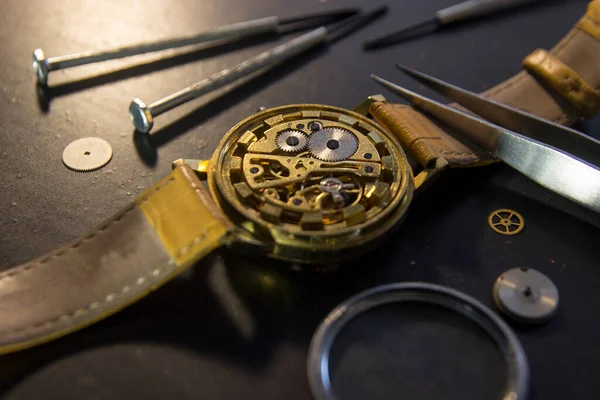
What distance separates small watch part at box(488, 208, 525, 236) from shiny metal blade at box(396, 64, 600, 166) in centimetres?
24

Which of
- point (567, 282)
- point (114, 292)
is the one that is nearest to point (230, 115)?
point (114, 292)

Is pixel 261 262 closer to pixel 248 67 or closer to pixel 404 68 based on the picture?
pixel 248 67

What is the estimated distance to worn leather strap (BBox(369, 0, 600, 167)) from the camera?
1.71m

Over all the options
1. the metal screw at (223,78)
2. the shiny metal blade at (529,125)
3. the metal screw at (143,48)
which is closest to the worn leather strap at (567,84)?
the shiny metal blade at (529,125)

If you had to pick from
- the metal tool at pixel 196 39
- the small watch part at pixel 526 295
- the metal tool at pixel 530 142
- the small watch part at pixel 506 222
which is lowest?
the small watch part at pixel 526 295

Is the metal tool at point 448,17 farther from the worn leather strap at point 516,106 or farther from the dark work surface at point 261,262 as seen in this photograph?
the worn leather strap at point 516,106

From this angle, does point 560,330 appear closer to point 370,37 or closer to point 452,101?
point 452,101

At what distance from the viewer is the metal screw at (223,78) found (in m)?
1.87

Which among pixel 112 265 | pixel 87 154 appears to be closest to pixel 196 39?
pixel 87 154

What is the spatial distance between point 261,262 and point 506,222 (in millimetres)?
646

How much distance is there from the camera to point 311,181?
1561 mm

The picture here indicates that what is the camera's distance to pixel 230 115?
6.52 ft

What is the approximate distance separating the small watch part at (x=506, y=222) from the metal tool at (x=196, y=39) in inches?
41.2

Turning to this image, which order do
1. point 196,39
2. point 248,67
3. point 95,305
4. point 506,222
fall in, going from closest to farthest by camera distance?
point 95,305, point 506,222, point 248,67, point 196,39
